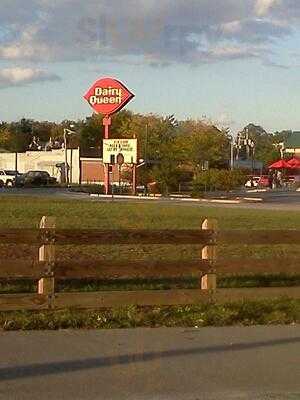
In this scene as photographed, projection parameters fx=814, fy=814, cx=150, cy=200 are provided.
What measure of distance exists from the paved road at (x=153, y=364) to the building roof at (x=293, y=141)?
16107 centimetres

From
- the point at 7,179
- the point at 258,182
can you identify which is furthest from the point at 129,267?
the point at 258,182

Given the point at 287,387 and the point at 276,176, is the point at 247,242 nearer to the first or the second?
the point at 287,387

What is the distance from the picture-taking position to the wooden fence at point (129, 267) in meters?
9.98

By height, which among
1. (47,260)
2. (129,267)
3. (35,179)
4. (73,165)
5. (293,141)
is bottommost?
(35,179)

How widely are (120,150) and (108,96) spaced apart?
450 centimetres

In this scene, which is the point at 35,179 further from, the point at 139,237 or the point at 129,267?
the point at 129,267

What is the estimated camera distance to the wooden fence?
998cm

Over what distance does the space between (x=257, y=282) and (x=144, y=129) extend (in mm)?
99362

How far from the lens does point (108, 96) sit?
216ft

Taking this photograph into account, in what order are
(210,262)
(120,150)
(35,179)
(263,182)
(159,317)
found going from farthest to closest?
(263,182), (35,179), (120,150), (210,262), (159,317)

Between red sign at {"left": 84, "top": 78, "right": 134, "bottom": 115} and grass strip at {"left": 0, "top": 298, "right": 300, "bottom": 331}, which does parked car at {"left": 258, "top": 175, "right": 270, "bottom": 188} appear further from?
grass strip at {"left": 0, "top": 298, "right": 300, "bottom": 331}

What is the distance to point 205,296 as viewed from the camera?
10.7m

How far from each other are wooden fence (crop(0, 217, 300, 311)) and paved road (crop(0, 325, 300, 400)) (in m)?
0.88

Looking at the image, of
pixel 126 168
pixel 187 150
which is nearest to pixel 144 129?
pixel 187 150
